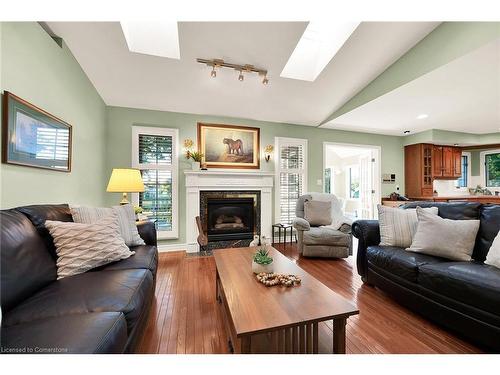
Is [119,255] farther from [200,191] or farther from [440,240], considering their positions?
[440,240]

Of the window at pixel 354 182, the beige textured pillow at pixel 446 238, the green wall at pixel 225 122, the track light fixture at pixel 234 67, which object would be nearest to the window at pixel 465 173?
the green wall at pixel 225 122

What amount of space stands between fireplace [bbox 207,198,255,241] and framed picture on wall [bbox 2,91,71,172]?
2.12 meters

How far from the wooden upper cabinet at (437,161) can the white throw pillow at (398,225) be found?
3.89 m

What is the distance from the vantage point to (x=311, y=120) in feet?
13.4

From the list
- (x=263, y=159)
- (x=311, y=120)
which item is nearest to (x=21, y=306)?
(x=263, y=159)

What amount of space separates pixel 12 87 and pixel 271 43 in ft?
7.74

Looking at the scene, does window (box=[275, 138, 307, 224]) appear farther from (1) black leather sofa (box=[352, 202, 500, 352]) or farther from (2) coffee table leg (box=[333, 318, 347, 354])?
(2) coffee table leg (box=[333, 318, 347, 354])

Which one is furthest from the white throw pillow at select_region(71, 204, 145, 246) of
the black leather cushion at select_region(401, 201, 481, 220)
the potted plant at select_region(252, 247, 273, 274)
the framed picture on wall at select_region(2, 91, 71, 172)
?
the black leather cushion at select_region(401, 201, 481, 220)

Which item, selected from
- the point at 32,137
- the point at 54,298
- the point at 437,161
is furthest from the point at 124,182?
the point at 437,161

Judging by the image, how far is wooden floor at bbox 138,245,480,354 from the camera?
1.37m

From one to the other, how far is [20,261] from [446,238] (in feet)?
9.95

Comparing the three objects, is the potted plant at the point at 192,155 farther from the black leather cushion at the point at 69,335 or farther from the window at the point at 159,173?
the black leather cushion at the point at 69,335

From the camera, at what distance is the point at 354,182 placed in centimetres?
715

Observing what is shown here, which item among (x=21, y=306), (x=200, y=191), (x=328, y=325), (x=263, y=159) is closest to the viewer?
(x=21, y=306)
